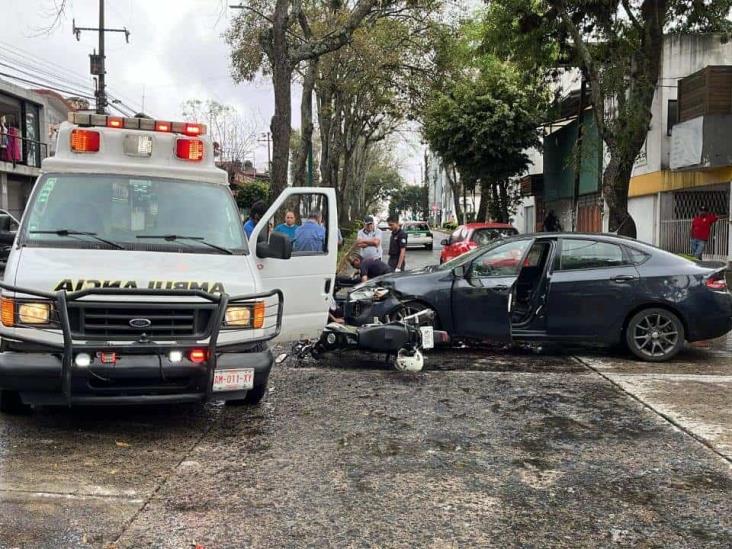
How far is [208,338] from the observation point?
16.2 feet

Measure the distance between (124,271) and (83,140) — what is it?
160cm

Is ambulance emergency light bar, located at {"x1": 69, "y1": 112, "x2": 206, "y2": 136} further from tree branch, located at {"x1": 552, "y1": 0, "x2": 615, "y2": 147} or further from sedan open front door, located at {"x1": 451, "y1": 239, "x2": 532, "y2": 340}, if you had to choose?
tree branch, located at {"x1": 552, "y1": 0, "x2": 615, "y2": 147}

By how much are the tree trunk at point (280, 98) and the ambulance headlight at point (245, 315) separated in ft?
25.7

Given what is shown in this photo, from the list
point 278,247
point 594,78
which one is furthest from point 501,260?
point 594,78

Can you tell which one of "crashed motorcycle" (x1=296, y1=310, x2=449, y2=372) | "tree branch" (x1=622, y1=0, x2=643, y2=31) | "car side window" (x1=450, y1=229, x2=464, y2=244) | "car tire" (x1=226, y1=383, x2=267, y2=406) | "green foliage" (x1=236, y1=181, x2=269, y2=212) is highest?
"tree branch" (x1=622, y1=0, x2=643, y2=31)

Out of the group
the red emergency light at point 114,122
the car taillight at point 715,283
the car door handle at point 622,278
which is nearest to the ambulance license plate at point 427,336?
the car door handle at point 622,278

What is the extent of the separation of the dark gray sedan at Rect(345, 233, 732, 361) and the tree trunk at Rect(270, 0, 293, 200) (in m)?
5.36

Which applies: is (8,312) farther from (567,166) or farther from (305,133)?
(567,166)

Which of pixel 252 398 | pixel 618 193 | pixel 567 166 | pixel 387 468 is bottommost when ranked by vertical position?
pixel 387 468

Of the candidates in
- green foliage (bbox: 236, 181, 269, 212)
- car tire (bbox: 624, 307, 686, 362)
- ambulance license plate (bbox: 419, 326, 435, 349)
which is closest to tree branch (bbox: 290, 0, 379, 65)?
ambulance license plate (bbox: 419, 326, 435, 349)

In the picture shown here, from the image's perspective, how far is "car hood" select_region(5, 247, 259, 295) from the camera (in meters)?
4.83

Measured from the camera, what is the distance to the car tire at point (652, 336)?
316 inches

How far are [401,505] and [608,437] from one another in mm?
2065

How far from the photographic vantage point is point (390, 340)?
7336mm
